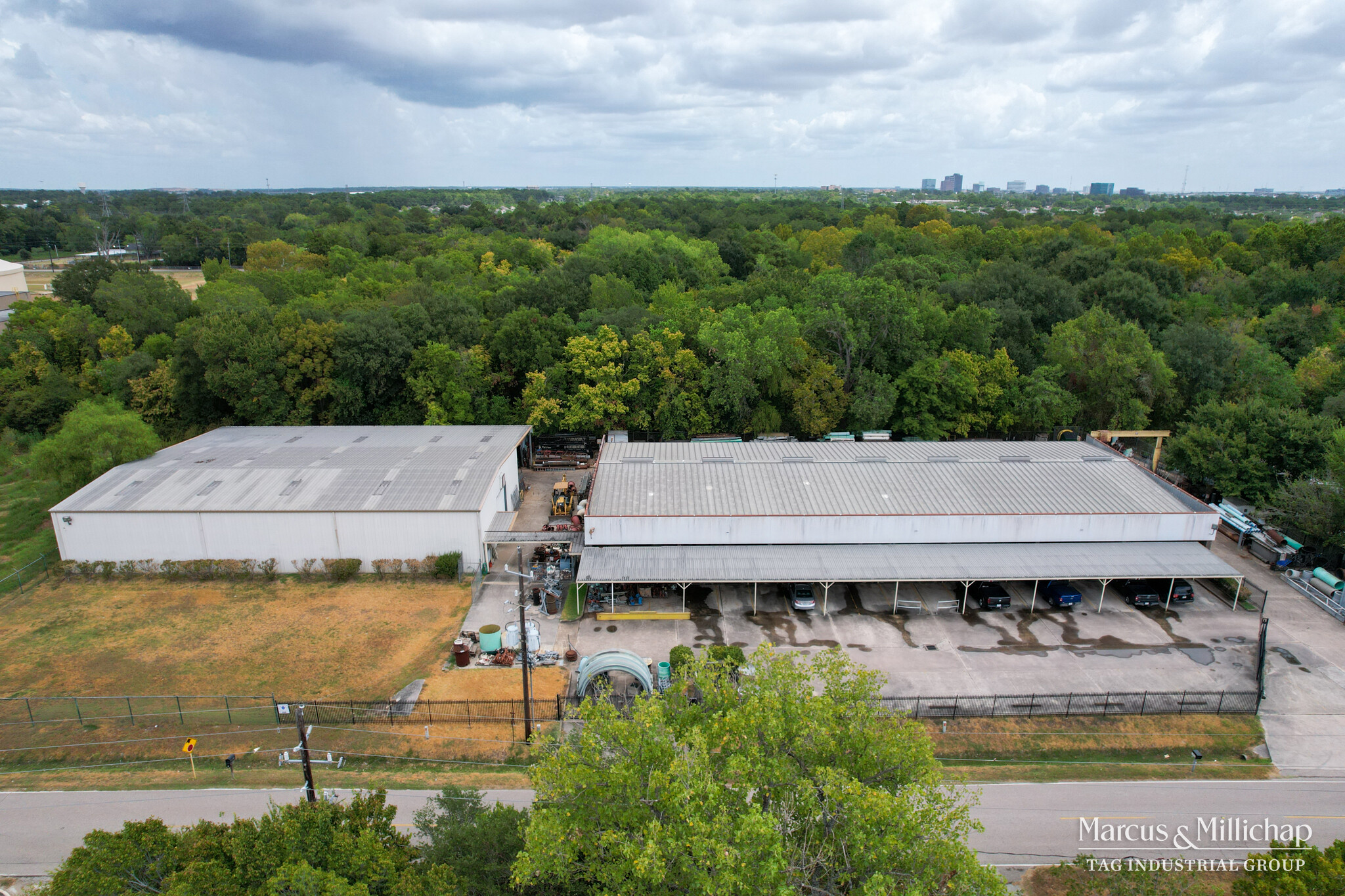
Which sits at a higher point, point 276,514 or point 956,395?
point 956,395

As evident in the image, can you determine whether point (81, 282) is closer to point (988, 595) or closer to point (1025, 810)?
point (988, 595)

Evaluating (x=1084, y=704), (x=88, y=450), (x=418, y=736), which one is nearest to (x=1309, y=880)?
(x=1084, y=704)

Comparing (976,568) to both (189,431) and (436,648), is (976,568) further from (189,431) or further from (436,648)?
(189,431)

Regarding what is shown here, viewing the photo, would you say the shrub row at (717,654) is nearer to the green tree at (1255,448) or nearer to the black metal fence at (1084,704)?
the black metal fence at (1084,704)

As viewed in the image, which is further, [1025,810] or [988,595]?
[988,595]

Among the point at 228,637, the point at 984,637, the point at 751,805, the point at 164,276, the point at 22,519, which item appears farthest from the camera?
the point at 164,276

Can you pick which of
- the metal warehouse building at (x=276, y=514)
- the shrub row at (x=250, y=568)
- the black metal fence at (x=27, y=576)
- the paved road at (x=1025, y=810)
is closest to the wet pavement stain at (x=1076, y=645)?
the paved road at (x=1025, y=810)

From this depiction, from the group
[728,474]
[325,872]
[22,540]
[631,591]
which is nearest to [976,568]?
[728,474]
